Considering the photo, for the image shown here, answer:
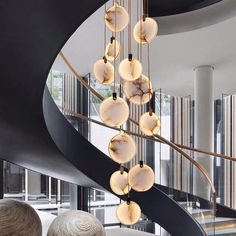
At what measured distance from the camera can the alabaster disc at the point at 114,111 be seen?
2180 millimetres

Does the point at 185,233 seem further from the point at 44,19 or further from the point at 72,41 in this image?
the point at 44,19

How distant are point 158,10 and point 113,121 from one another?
346 cm

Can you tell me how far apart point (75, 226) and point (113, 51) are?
1.23 meters

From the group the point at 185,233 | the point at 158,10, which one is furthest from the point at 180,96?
the point at 185,233

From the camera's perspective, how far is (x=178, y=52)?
6.06m

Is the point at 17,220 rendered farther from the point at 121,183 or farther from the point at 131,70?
the point at 131,70

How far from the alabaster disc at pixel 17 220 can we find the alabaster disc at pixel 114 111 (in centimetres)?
Answer: 92

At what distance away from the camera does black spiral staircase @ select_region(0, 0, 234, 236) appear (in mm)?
1810

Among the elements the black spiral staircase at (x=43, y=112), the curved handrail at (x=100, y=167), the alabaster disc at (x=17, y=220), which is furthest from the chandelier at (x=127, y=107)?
the curved handrail at (x=100, y=167)

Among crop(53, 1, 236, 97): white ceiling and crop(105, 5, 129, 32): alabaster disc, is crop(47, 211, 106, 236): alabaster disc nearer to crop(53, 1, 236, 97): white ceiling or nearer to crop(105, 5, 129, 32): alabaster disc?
crop(105, 5, 129, 32): alabaster disc

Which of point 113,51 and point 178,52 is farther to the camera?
point 178,52

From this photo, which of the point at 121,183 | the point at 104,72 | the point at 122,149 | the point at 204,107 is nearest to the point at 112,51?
the point at 104,72

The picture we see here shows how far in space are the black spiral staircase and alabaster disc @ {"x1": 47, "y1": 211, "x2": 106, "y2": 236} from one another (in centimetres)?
73

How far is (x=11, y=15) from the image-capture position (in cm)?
179
